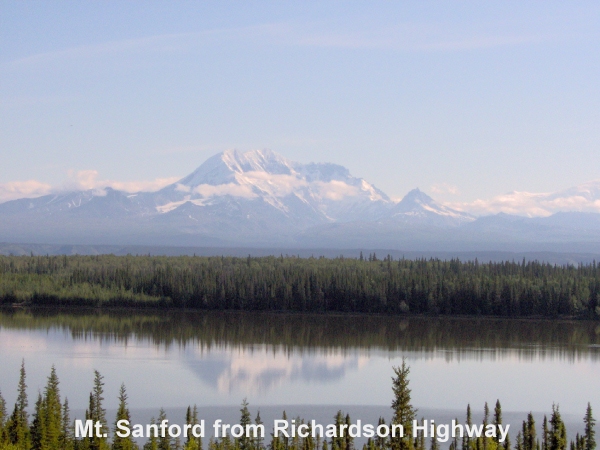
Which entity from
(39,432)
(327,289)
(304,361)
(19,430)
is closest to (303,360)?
(304,361)

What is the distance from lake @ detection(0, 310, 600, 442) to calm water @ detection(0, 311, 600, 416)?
9 cm

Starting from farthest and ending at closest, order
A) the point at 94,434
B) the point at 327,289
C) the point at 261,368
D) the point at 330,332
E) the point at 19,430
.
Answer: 1. the point at 327,289
2. the point at 330,332
3. the point at 261,368
4. the point at 19,430
5. the point at 94,434

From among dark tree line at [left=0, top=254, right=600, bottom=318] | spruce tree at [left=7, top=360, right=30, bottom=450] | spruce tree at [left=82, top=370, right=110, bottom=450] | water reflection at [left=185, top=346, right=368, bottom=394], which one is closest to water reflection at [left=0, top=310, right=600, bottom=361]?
water reflection at [left=185, top=346, right=368, bottom=394]

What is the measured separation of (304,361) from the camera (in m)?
66.1

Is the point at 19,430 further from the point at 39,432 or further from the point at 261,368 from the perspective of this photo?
the point at 261,368

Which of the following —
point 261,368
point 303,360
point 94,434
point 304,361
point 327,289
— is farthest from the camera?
point 327,289

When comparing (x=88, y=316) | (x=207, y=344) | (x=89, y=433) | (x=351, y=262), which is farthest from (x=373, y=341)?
(x=351, y=262)

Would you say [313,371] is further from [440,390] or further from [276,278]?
[276,278]

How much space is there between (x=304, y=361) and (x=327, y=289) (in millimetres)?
43142

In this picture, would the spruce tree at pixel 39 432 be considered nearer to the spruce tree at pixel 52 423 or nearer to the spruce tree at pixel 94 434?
the spruce tree at pixel 52 423

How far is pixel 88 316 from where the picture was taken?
97188 mm

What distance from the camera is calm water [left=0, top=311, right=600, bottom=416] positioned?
53031mm

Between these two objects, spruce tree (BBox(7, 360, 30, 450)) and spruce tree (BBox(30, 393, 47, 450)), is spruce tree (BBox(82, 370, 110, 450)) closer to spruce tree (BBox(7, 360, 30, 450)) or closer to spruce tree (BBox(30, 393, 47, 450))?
spruce tree (BBox(30, 393, 47, 450))

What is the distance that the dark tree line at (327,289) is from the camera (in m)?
104
